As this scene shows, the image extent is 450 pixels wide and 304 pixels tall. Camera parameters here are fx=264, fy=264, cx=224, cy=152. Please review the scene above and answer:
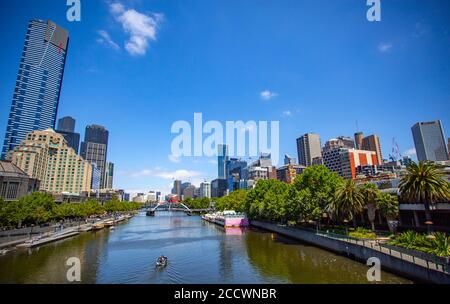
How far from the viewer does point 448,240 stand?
98.5 ft

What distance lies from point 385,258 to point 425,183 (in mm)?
13031

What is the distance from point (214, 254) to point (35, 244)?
40223 mm

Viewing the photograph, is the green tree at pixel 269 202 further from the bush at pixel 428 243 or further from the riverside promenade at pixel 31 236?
the riverside promenade at pixel 31 236

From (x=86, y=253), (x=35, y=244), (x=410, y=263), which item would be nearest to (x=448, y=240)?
(x=410, y=263)

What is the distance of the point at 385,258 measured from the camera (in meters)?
34.9

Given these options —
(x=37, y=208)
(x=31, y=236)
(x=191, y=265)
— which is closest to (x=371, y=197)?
(x=191, y=265)

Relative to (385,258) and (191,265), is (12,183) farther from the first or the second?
(385,258)

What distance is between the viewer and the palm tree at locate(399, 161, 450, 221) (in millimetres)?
38125

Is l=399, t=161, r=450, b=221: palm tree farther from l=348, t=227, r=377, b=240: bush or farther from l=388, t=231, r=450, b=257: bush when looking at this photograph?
l=348, t=227, r=377, b=240: bush

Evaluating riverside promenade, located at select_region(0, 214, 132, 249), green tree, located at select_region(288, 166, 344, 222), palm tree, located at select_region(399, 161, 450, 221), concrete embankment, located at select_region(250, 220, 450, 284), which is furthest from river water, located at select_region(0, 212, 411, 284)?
palm tree, located at select_region(399, 161, 450, 221)

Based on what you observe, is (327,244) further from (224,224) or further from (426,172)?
(224,224)

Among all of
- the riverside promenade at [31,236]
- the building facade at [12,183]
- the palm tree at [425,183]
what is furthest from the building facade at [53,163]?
the palm tree at [425,183]

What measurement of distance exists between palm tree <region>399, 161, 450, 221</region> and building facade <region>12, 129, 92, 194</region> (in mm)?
187166

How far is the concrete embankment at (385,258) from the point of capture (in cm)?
2758
